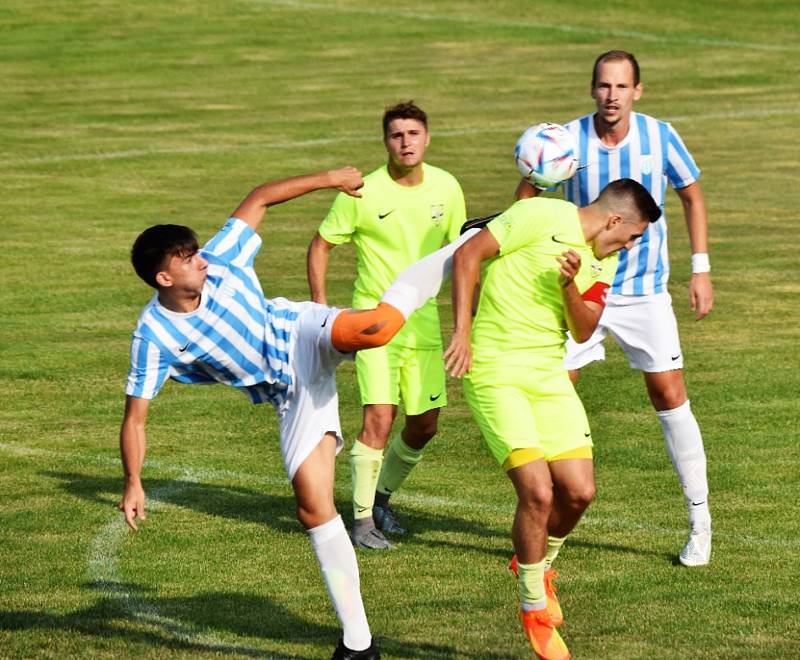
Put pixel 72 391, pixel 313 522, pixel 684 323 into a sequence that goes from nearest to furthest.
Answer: pixel 313 522
pixel 72 391
pixel 684 323

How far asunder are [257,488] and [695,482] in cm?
325

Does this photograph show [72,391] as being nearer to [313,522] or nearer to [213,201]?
[313,522]

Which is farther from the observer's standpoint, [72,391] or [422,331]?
[72,391]

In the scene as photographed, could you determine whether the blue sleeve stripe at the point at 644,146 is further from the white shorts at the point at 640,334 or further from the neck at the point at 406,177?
the neck at the point at 406,177

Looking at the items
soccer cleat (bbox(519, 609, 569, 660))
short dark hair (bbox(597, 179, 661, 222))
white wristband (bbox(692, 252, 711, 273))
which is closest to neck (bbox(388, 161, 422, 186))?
white wristband (bbox(692, 252, 711, 273))

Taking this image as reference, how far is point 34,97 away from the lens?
3247cm

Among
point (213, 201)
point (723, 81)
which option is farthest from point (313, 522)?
point (723, 81)

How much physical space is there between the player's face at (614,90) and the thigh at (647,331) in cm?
111

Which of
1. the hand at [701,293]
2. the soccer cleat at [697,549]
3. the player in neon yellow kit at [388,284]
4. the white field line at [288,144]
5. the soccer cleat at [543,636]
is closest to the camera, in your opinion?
the soccer cleat at [543,636]

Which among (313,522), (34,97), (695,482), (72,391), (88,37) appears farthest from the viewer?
(88,37)

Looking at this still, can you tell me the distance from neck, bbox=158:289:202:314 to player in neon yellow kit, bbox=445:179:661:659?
1253 millimetres

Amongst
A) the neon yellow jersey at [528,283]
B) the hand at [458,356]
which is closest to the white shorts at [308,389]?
the hand at [458,356]

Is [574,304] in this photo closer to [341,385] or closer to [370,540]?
[370,540]

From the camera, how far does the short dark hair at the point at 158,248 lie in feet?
25.0
